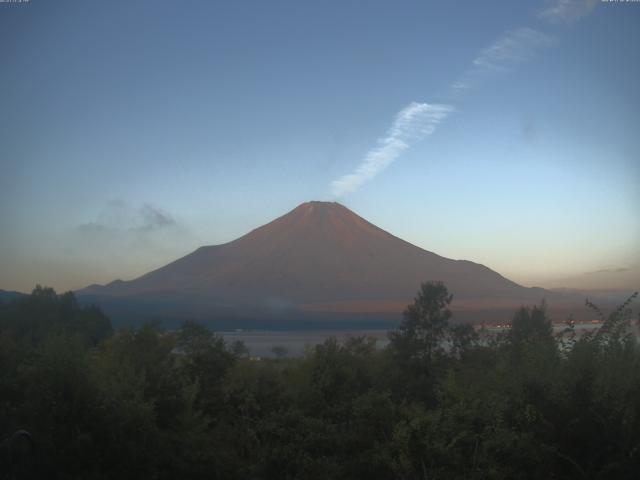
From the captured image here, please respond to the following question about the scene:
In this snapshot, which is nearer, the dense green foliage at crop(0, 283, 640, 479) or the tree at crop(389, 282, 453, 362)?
the dense green foliage at crop(0, 283, 640, 479)

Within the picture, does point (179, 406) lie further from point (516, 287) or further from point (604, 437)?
point (516, 287)

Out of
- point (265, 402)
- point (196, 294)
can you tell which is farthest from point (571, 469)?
point (196, 294)

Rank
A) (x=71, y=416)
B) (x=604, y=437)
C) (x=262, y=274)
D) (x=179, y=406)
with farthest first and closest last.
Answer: (x=262, y=274), (x=179, y=406), (x=71, y=416), (x=604, y=437)

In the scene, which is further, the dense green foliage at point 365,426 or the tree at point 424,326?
the tree at point 424,326

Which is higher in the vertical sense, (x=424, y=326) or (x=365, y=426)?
(x=424, y=326)

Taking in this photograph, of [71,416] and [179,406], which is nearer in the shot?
[71,416]

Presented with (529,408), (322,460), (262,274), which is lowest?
(322,460)

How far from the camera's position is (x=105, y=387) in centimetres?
991

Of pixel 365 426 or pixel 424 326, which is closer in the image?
pixel 365 426

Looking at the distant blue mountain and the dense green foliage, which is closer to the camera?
the dense green foliage

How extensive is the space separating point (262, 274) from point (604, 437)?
75.0 metres

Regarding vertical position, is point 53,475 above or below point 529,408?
below

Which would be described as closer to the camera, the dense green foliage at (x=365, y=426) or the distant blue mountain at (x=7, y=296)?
the dense green foliage at (x=365, y=426)

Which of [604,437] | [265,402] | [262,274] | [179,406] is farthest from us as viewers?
[262,274]
